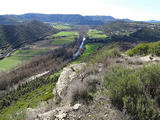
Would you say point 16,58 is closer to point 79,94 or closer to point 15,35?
point 15,35

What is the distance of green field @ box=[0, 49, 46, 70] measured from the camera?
228ft

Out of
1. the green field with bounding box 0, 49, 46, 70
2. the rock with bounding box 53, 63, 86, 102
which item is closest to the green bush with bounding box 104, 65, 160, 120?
the rock with bounding box 53, 63, 86, 102

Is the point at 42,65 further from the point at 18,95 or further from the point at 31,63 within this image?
the point at 18,95

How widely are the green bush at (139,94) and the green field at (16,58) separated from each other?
73847mm

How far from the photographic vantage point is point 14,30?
128 m

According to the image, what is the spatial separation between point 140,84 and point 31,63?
2763 inches

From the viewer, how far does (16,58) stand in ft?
265

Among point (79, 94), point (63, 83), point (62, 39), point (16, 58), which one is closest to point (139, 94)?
point (79, 94)

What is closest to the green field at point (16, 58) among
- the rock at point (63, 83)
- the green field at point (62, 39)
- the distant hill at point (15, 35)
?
the distant hill at point (15, 35)

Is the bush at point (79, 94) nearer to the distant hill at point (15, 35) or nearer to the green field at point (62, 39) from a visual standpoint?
the green field at point (62, 39)

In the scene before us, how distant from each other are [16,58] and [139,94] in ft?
294

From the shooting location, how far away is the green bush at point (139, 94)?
4.42 meters

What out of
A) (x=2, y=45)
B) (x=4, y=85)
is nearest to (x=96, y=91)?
(x=4, y=85)

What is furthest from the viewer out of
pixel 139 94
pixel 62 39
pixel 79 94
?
pixel 62 39
